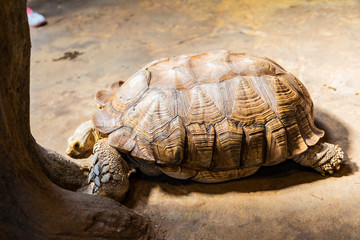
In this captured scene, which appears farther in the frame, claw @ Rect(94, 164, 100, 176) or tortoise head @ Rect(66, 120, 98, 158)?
tortoise head @ Rect(66, 120, 98, 158)

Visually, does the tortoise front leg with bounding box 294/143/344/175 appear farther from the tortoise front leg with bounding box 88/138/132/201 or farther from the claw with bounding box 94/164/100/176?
the claw with bounding box 94/164/100/176

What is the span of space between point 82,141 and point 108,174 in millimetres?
528

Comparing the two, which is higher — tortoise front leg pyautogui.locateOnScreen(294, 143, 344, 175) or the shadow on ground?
tortoise front leg pyautogui.locateOnScreen(294, 143, 344, 175)

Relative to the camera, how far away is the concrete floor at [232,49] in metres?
2.56

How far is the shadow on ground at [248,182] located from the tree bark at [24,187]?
23.6 inches

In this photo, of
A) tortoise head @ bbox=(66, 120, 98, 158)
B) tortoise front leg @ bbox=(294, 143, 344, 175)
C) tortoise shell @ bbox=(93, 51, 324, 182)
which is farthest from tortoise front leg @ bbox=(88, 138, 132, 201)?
tortoise front leg @ bbox=(294, 143, 344, 175)

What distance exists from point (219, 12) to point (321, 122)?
13.2ft

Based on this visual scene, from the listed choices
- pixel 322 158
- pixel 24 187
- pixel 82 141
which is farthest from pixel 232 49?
pixel 24 187

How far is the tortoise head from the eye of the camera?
3.05m

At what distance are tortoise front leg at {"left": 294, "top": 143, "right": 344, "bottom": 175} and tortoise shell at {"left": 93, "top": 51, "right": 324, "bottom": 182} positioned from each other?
11 cm

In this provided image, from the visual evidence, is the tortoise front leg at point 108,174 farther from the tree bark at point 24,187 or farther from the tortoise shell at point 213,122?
the tree bark at point 24,187

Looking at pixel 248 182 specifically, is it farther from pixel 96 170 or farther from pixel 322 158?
pixel 96 170

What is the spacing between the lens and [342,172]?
289 cm

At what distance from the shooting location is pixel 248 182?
291 centimetres
